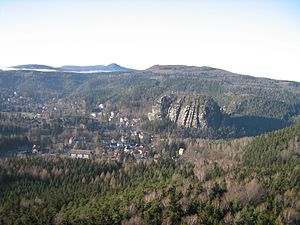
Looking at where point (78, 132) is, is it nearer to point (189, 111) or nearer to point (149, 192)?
point (189, 111)

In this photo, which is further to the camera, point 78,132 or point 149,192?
point 78,132

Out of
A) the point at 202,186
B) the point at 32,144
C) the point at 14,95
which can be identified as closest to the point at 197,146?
the point at 32,144

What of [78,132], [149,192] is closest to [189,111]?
[78,132]

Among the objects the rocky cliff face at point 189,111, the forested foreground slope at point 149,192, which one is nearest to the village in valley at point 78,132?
the rocky cliff face at point 189,111

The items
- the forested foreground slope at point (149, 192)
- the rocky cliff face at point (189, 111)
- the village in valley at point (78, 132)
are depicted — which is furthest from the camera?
the rocky cliff face at point (189, 111)

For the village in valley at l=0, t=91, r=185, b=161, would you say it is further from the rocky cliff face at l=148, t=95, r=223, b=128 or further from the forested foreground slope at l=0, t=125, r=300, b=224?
the forested foreground slope at l=0, t=125, r=300, b=224

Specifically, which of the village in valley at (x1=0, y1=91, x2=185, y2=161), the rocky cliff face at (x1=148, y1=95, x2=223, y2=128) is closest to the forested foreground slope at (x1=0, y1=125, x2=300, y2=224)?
the village in valley at (x1=0, y1=91, x2=185, y2=161)

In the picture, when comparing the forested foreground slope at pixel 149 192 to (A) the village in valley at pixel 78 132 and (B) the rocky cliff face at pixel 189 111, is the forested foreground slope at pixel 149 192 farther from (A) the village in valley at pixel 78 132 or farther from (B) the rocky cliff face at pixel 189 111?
(B) the rocky cliff face at pixel 189 111
